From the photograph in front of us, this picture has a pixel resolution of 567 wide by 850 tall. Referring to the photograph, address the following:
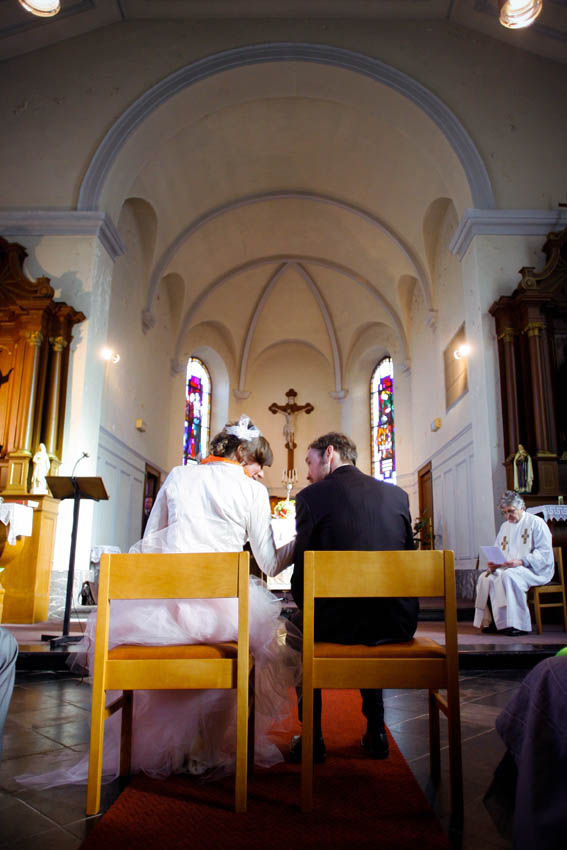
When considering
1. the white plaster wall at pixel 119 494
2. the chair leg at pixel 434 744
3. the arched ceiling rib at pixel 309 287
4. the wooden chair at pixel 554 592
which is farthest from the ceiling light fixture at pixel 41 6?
the arched ceiling rib at pixel 309 287

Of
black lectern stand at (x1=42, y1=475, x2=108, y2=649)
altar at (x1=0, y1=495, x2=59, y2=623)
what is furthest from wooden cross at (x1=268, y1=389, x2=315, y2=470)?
black lectern stand at (x1=42, y1=475, x2=108, y2=649)

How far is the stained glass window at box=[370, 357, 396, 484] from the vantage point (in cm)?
1485

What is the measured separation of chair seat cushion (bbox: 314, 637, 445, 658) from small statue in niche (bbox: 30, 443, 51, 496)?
5.15 m

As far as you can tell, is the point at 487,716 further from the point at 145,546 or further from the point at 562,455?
the point at 562,455

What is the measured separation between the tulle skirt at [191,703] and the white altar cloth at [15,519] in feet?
12.8

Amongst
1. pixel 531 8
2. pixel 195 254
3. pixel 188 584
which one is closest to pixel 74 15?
pixel 195 254

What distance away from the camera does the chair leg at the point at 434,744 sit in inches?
88.5

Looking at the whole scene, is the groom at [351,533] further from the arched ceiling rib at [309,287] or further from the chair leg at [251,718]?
the arched ceiling rib at [309,287]

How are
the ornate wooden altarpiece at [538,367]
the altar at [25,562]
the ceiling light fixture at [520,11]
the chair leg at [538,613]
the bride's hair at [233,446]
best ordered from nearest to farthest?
the bride's hair at [233,446] < the ceiling light fixture at [520,11] < the chair leg at [538,613] < the altar at [25,562] < the ornate wooden altarpiece at [538,367]

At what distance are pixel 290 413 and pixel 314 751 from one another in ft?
46.8

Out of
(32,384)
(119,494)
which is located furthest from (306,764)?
(119,494)

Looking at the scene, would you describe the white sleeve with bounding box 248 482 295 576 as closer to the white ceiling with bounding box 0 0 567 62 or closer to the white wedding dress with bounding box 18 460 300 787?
the white wedding dress with bounding box 18 460 300 787

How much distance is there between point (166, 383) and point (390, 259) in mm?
5166

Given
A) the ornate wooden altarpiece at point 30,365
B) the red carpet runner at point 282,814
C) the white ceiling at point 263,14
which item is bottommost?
the red carpet runner at point 282,814
